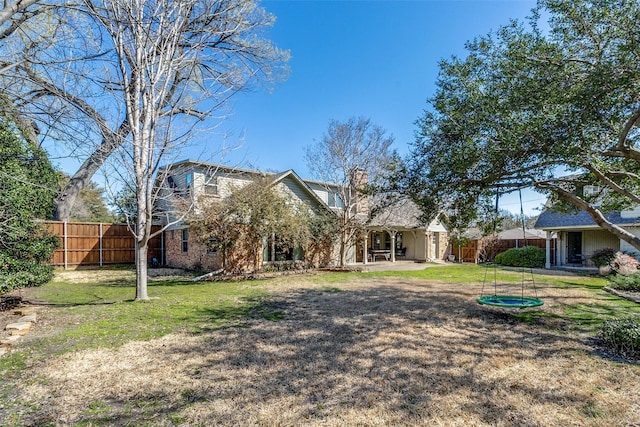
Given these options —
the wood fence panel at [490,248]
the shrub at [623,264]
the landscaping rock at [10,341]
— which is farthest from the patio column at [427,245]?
the landscaping rock at [10,341]

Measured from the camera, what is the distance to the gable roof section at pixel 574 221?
17.8 meters

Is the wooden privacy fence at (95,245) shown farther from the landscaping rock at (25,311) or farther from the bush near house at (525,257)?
the bush near house at (525,257)

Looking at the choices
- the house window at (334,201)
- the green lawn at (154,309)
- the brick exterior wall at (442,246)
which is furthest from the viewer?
the brick exterior wall at (442,246)

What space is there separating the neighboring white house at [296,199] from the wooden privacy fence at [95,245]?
212cm

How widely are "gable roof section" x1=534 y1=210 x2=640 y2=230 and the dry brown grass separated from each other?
15215mm

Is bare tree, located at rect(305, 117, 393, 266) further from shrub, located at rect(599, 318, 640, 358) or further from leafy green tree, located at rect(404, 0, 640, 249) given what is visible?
shrub, located at rect(599, 318, 640, 358)

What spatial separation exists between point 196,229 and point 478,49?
11.5 metres

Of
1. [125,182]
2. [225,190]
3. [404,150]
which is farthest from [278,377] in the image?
[225,190]

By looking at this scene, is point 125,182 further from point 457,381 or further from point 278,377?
point 457,381

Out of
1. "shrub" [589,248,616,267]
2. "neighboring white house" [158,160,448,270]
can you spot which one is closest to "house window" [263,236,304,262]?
"neighboring white house" [158,160,448,270]

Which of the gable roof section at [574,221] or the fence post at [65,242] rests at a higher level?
the gable roof section at [574,221]

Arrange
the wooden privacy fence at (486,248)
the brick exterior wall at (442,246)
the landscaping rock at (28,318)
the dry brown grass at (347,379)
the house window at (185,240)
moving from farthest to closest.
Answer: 1. the brick exterior wall at (442,246)
2. the wooden privacy fence at (486,248)
3. the house window at (185,240)
4. the landscaping rock at (28,318)
5. the dry brown grass at (347,379)

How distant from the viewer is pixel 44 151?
28.9 feet

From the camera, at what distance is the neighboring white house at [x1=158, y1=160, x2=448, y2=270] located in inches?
608
